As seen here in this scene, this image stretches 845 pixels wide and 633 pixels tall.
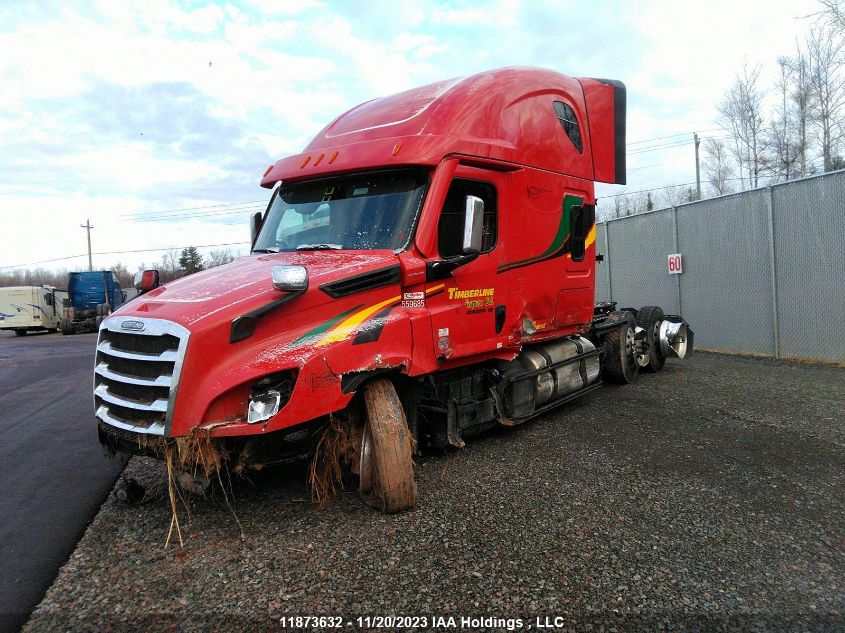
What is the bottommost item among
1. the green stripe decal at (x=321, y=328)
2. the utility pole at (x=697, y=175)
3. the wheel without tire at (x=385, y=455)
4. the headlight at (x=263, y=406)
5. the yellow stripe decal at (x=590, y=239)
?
the wheel without tire at (x=385, y=455)

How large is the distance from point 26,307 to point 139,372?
31464mm

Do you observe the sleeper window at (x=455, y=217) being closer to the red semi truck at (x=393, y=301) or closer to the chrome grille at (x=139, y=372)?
the red semi truck at (x=393, y=301)

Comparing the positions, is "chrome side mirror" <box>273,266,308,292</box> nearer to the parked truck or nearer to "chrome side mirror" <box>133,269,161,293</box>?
"chrome side mirror" <box>133,269,161,293</box>

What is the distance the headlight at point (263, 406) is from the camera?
3510 mm

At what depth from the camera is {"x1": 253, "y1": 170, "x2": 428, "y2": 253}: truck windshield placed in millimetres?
4555

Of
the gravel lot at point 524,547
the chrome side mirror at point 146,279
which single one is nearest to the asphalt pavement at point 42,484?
the gravel lot at point 524,547

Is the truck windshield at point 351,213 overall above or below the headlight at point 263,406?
above

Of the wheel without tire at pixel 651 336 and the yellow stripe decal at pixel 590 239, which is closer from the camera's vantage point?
the yellow stripe decal at pixel 590 239

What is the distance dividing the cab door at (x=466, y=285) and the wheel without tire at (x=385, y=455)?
0.76 meters

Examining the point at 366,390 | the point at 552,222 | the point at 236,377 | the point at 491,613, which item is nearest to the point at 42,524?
the point at 236,377

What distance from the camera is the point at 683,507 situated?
3.96 m

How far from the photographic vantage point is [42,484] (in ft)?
16.5


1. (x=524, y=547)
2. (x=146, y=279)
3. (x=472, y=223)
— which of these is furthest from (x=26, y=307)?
(x=524, y=547)

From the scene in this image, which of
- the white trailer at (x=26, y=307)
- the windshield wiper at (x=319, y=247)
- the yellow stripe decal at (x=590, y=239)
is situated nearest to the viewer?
the windshield wiper at (x=319, y=247)
